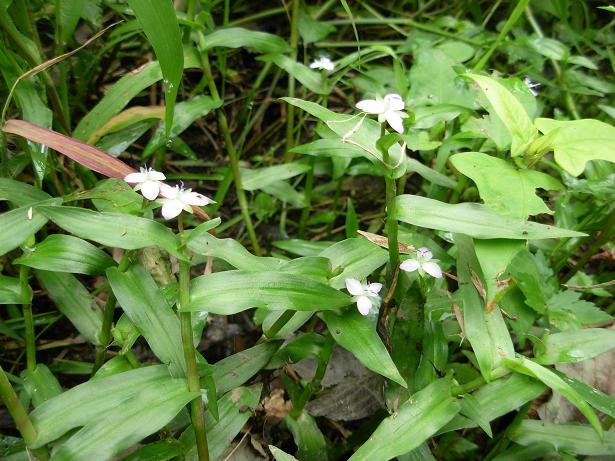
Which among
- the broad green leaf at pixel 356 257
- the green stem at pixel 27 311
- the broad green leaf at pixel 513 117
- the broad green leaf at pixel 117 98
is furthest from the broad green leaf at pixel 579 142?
the green stem at pixel 27 311

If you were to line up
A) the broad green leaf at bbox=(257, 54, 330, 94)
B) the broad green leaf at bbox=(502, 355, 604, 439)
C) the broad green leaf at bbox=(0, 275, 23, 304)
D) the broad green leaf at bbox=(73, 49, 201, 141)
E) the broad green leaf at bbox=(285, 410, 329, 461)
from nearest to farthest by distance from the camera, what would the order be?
1. the broad green leaf at bbox=(502, 355, 604, 439)
2. the broad green leaf at bbox=(0, 275, 23, 304)
3. the broad green leaf at bbox=(285, 410, 329, 461)
4. the broad green leaf at bbox=(73, 49, 201, 141)
5. the broad green leaf at bbox=(257, 54, 330, 94)

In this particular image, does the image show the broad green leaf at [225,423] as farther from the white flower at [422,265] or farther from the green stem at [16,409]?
the white flower at [422,265]

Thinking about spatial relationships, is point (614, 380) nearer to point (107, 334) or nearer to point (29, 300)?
point (107, 334)

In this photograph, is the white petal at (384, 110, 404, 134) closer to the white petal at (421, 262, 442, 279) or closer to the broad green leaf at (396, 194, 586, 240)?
the broad green leaf at (396, 194, 586, 240)

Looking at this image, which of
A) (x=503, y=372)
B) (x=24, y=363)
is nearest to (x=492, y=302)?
(x=503, y=372)

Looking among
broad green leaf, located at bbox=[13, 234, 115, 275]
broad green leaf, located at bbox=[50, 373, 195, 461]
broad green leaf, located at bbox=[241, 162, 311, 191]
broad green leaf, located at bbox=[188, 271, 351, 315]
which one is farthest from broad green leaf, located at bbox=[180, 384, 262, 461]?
broad green leaf, located at bbox=[241, 162, 311, 191]

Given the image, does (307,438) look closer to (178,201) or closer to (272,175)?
(178,201)
